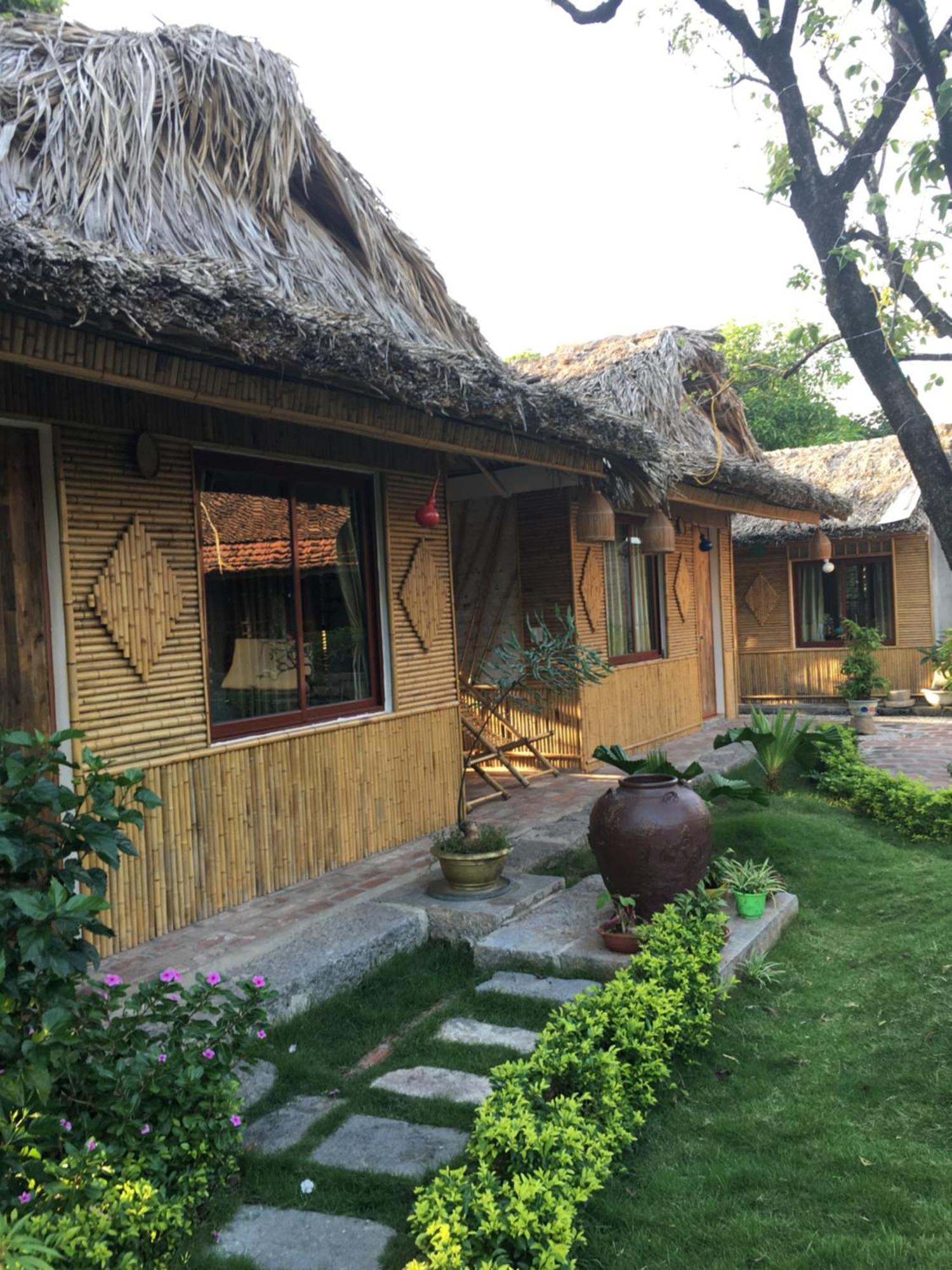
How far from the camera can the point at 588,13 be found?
546 centimetres

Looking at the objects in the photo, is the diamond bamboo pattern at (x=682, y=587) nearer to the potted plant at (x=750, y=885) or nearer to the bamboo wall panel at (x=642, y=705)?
the bamboo wall panel at (x=642, y=705)

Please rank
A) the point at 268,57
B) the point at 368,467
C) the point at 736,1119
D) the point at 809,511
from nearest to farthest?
1. the point at 736,1119
2. the point at 268,57
3. the point at 368,467
4. the point at 809,511

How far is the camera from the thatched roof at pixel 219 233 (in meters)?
3.29

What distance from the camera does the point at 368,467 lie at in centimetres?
595

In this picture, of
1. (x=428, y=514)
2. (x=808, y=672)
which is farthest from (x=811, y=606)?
(x=428, y=514)

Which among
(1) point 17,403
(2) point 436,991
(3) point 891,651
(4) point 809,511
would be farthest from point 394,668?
(3) point 891,651

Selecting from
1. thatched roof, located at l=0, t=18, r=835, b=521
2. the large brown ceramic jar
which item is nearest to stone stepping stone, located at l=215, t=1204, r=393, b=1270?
the large brown ceramic jar

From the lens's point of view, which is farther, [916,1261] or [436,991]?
[436,991]

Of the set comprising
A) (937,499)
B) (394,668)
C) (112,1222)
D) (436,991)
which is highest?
(937,499)

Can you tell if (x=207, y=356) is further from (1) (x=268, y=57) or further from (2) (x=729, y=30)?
(2) (x=729, y=30)

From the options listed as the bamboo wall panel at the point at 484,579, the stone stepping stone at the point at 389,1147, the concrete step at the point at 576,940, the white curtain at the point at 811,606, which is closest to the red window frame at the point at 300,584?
the concrete step at the point at 576,940

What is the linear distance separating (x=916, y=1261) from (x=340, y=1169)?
1567 mm

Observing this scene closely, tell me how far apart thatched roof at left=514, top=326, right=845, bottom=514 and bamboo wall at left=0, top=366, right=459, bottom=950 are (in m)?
4.34

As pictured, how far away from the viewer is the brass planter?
4.94 meters
